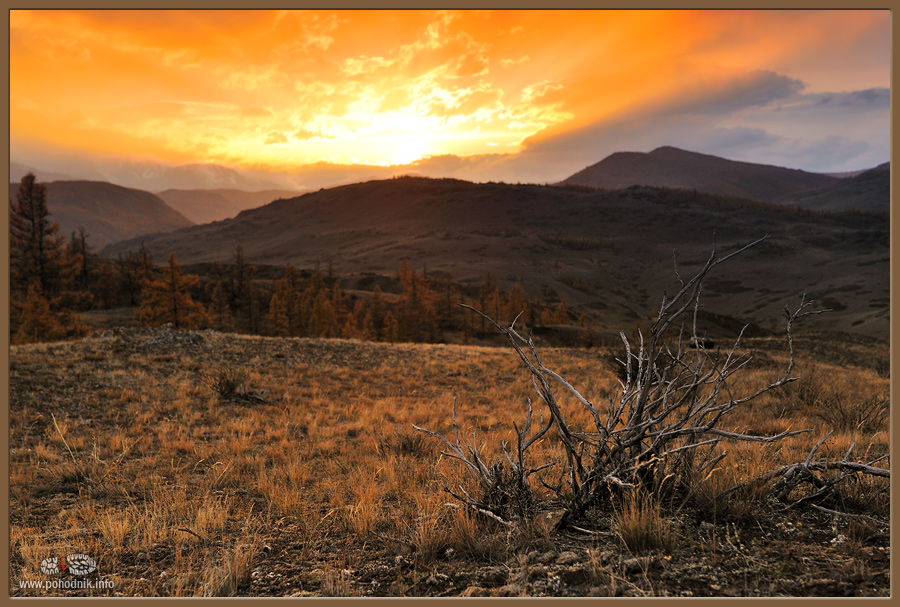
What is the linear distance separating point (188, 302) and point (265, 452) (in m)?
31.2

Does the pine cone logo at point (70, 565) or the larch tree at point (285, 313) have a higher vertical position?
the pine cone logo at point (70, 565)

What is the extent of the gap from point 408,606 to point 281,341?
1817cm

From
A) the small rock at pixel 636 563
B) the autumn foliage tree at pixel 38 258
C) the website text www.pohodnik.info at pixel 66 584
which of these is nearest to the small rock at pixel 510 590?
the small rock at pixel 636 563

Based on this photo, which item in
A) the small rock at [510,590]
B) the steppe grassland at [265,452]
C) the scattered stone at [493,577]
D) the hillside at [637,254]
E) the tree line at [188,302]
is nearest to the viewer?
the small rock at [510,590]

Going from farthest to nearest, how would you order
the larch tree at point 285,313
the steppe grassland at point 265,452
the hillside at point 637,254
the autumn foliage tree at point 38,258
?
1. the hillside at point 637,254
2. the larch tree at point 285,313
3. the autumn foliage tree at point 38,258
4. the steppe grassland at point 265,452

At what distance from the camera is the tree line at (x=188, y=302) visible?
106 feet

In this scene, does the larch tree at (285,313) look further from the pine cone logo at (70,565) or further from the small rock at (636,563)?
the small rock at (636,563)

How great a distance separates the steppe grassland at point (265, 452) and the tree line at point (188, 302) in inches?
394

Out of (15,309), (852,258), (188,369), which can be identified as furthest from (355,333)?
(852,258)

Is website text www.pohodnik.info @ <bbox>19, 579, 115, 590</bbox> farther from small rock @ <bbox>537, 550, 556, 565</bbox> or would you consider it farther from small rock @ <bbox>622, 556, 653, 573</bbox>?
small rock @ <bbox>622, 556, 653, 573</bbox>

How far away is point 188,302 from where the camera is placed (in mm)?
32812

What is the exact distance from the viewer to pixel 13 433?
7465 mm

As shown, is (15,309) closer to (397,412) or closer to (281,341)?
(281,341)

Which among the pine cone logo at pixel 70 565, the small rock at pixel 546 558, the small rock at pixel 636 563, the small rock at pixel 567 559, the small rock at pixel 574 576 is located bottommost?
the pine cone logo at pixel 70 565
